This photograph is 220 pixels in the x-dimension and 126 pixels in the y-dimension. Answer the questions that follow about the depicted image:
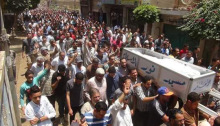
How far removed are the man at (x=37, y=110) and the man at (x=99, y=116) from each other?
0.74 m

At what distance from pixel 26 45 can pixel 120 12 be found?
14.2 m

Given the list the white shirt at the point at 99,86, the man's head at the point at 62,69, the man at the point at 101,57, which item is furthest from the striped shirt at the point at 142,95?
the man at the point at 101,57

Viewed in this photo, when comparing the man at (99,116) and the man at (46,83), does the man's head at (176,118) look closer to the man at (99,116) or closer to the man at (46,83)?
the man at (99,116)

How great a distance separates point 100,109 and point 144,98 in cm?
128

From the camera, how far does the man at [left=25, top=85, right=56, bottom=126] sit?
133 inches

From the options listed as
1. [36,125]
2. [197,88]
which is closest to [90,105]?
[36,125]

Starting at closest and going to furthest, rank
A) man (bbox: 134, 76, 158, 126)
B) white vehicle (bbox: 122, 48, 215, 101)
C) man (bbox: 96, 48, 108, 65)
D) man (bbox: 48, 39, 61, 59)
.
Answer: white vehicle (bbox: 122, 48, 215, 101) < man (bbox: 134, 76, 158, 126) < man (bbox: 96, 48, 108, 65) < man (bbox: 48, 39, 61, 59)

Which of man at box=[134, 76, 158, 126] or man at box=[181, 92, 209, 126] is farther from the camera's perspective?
man at box=[134, 76, 158, 126]

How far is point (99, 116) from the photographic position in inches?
127

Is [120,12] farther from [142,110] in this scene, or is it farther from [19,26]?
[142,110]

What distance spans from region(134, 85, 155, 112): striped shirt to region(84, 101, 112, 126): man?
101 cm

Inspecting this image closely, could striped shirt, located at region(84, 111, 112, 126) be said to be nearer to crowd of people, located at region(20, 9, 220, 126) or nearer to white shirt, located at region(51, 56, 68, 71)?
crowd of people, located at region(20, 9, 220, 126)

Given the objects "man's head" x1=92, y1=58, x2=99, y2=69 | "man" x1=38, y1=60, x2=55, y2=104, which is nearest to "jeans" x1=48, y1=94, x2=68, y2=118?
"man" x1=38, y1=60, x2=55, y2=104

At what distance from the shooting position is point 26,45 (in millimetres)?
8578
